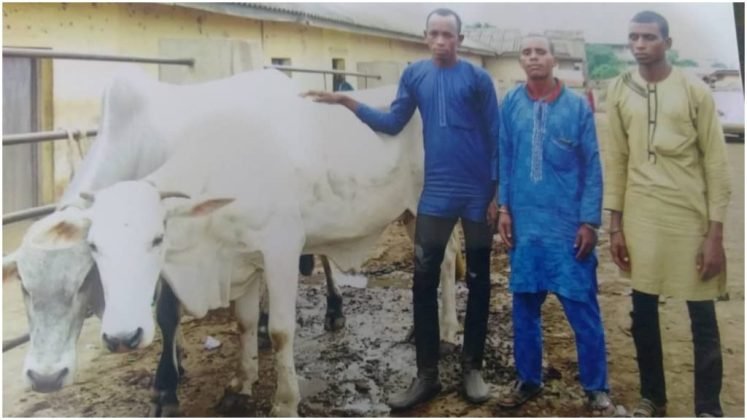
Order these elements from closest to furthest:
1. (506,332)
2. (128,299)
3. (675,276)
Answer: (128,299) < (675,276) < (506,332)

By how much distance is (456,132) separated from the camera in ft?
10.1

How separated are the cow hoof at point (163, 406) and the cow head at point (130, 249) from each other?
0.27 meters

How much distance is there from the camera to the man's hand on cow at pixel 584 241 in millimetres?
3000

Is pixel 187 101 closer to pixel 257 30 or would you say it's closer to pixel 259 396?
pixel 257 30

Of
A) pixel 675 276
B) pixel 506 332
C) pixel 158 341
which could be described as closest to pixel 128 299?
pixel 158 341

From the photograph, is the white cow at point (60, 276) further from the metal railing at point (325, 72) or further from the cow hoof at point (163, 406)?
the metal railing at point (325, 72)

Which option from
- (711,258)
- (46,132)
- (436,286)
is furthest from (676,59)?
(46,132)

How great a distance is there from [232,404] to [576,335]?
129cm

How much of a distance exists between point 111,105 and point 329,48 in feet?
2.87

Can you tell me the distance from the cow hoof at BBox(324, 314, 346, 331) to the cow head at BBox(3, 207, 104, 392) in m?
0.84

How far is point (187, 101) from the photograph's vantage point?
120 inches

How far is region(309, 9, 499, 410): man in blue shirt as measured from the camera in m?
3.09

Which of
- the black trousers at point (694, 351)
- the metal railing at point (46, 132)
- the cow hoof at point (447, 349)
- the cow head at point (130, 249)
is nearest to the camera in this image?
the cow head at point (130, 249)

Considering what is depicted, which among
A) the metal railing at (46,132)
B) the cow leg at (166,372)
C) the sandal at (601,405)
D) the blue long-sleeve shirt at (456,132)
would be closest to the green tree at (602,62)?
the blue long-sleeve shirt at (456,132)
